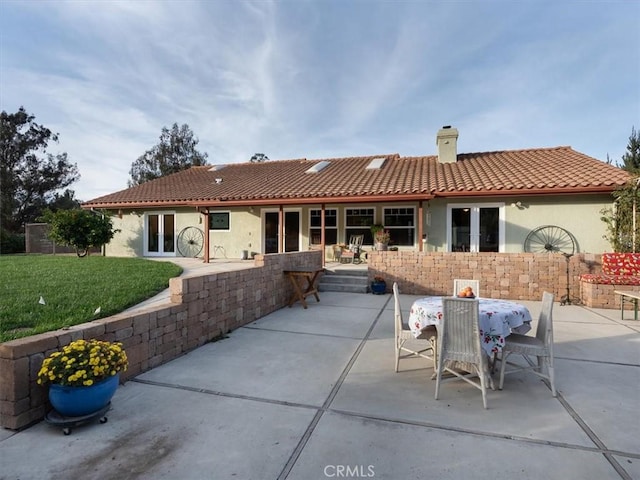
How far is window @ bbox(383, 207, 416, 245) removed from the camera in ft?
38.2

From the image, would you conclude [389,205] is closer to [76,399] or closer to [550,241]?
[550,241]

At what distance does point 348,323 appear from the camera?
5891 millimetres

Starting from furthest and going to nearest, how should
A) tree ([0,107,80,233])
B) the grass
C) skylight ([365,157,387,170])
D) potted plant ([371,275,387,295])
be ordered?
tree ([0,107,80,233]), skylight ([365,157,387,170]), potted plant ([371,275,387,295]), the grass

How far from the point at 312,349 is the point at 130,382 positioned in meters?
2.18

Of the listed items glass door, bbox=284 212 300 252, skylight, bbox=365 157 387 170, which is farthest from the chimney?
glass door, bbox=284 212 300 252

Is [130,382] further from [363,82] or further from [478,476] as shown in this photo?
[363,82]

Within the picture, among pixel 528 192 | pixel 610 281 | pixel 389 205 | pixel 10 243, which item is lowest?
pixel 610 281

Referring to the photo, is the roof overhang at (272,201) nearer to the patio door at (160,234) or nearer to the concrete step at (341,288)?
the patio door at (160,234)

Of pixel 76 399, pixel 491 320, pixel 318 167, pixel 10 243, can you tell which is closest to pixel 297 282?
pixel 491 320

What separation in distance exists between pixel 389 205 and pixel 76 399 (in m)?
10.6

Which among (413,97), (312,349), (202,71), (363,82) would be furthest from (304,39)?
(312,349)

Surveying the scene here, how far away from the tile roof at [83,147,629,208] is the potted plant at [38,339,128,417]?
8.40 m

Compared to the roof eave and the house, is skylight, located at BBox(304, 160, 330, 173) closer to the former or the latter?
the house

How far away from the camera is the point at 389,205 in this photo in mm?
11820
